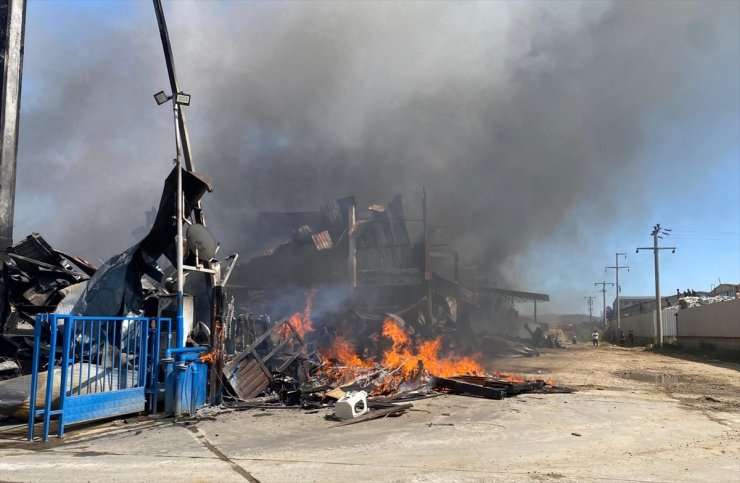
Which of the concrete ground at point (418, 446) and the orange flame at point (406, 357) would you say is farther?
the orange flame at point (406, 357)

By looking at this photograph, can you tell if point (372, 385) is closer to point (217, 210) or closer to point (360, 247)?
point (360, 247)

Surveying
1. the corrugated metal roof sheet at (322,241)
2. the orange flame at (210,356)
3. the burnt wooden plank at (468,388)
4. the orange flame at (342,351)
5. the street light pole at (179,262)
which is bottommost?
the burnt wooden plank at (468,388)

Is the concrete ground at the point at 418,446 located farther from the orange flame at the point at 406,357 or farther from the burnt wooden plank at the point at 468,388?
the orange flame at the point at 406,357

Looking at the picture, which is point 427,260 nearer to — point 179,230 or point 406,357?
point 406,357

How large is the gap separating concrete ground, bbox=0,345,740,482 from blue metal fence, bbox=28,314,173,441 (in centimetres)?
27

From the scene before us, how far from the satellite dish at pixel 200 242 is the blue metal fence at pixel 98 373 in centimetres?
125

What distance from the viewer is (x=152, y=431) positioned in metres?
6.29

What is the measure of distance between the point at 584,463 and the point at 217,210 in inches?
866

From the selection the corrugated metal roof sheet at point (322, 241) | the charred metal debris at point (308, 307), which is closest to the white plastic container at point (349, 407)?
the charred metal debris at point (308, 307)

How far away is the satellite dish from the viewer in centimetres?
834

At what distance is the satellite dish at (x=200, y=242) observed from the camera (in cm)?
834

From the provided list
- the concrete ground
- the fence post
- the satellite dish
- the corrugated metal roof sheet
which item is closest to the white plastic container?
the concrete ground

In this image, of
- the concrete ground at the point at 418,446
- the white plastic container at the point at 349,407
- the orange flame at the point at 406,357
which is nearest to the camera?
the concrete ground at the point at 418,446

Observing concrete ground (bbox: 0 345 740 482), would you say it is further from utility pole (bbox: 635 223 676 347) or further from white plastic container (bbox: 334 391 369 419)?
utility pole (bbox: 635 223 676 347)
